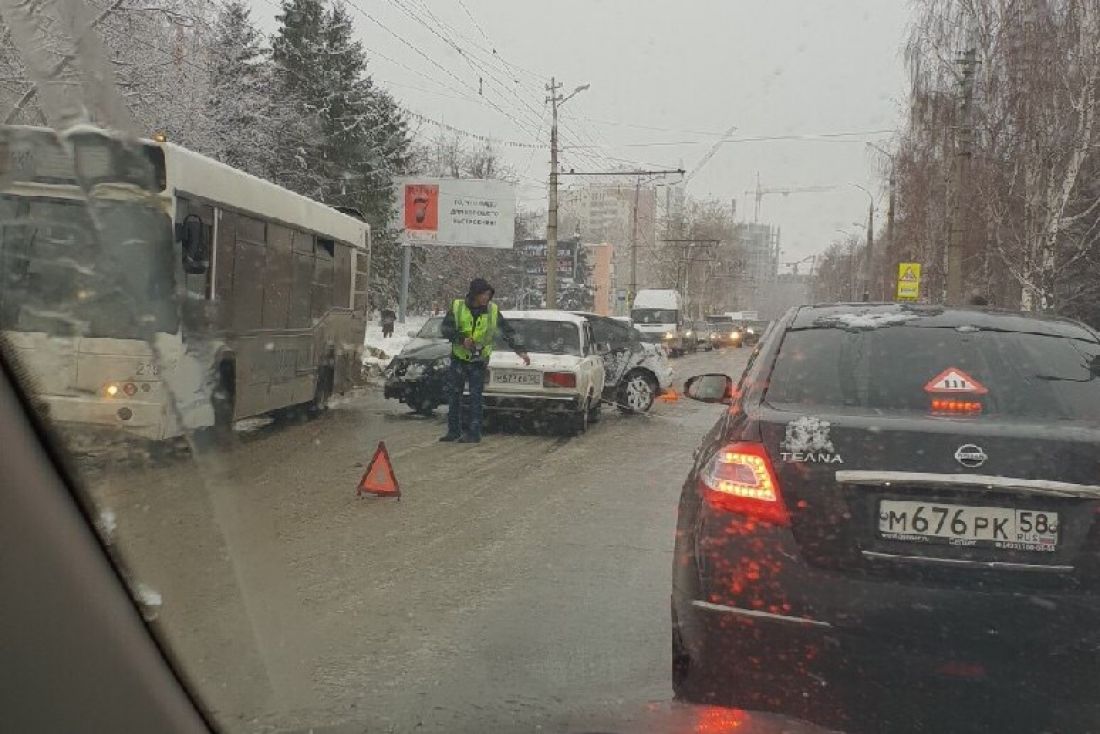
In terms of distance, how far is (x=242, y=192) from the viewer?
33.9ft

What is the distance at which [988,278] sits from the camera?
37.9 m

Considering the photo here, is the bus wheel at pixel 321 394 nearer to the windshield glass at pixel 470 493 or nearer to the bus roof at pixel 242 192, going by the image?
the windshield glass at pixel 470 493

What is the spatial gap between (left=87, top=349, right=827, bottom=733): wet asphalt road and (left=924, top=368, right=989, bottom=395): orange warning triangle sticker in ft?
4.82

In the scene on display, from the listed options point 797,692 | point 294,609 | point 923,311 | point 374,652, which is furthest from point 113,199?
point 797,692

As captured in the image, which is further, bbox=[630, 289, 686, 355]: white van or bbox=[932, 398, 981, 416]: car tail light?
bbox=[630, 289, 686, 355]: white van

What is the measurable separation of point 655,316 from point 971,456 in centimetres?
4290

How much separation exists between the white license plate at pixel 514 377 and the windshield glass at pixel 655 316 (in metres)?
33.2

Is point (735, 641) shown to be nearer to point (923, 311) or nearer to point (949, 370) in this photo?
point (949, 370)

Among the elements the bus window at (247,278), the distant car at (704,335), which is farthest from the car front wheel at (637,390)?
the distant car at (704,335)

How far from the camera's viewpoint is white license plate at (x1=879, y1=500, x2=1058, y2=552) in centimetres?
310

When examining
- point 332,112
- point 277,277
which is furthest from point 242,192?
point 332,112

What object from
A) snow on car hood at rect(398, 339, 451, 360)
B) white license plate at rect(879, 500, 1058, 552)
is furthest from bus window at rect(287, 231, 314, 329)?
white license plate at rect(879, 500, 1058, 552)

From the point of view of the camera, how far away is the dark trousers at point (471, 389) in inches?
454

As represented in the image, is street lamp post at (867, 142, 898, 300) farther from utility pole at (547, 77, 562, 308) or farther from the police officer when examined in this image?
the police officer
